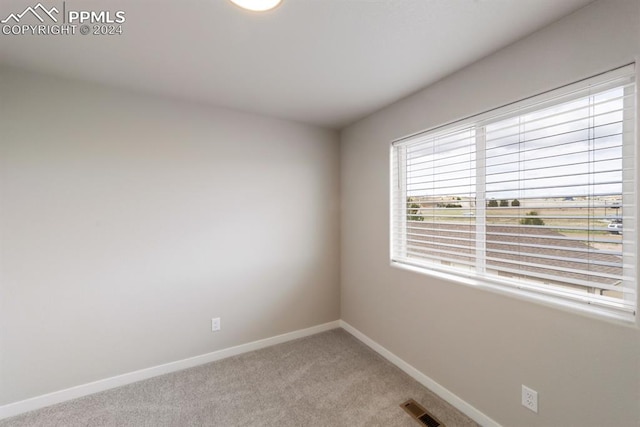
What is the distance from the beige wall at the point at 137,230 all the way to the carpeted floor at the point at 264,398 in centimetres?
21

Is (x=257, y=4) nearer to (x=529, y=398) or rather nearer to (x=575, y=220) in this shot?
(x=575, y=220)

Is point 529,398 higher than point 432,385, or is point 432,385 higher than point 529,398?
point 529,398

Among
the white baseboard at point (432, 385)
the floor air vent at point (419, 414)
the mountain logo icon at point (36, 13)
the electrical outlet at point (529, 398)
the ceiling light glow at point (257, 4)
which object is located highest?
the mountain logo icon at point (36, 13)

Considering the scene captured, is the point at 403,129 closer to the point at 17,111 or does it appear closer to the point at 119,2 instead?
the point at 119,2

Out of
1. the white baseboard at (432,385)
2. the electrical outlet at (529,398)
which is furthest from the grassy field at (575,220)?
the white baseboard at (432,385)

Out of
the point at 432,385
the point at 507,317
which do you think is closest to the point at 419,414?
the point at 432,385

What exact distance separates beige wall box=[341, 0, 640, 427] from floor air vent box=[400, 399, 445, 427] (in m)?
0.26

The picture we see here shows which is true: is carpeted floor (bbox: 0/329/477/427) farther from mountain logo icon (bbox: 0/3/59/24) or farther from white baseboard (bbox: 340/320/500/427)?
mountain logo icon (bbox: 0/3/59/24)

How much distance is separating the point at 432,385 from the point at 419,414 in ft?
1.03

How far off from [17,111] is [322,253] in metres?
2.76

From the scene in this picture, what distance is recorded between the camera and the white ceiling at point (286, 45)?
1331 millimetres

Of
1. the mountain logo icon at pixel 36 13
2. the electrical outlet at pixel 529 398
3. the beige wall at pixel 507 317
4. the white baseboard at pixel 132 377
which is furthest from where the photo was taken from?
the white baseboard at pixel 132 377

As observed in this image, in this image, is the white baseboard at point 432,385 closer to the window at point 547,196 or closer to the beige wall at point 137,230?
the beige wall at point 137,230

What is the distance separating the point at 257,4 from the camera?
1.27 metres
